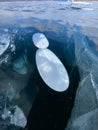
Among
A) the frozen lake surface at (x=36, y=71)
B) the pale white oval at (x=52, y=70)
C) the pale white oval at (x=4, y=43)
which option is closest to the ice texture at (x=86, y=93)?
the frozen lake surface at (x=36, y=71)

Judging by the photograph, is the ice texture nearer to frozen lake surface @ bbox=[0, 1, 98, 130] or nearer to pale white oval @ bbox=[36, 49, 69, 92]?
frozen lake surface @ bbox=[0, 1, 98, 130]

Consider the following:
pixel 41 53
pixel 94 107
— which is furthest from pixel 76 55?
pixel 94 107

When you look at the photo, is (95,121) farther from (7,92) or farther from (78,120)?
(7,92)

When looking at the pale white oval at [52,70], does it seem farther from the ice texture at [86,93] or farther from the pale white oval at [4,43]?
the pale white oval at [4,43]

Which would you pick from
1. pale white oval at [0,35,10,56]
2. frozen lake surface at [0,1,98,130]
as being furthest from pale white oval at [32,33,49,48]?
pale white oval at [0,35,10,56]

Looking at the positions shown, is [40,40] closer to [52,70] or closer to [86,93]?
[52,70]

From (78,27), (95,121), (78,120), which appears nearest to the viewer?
(95,121)
